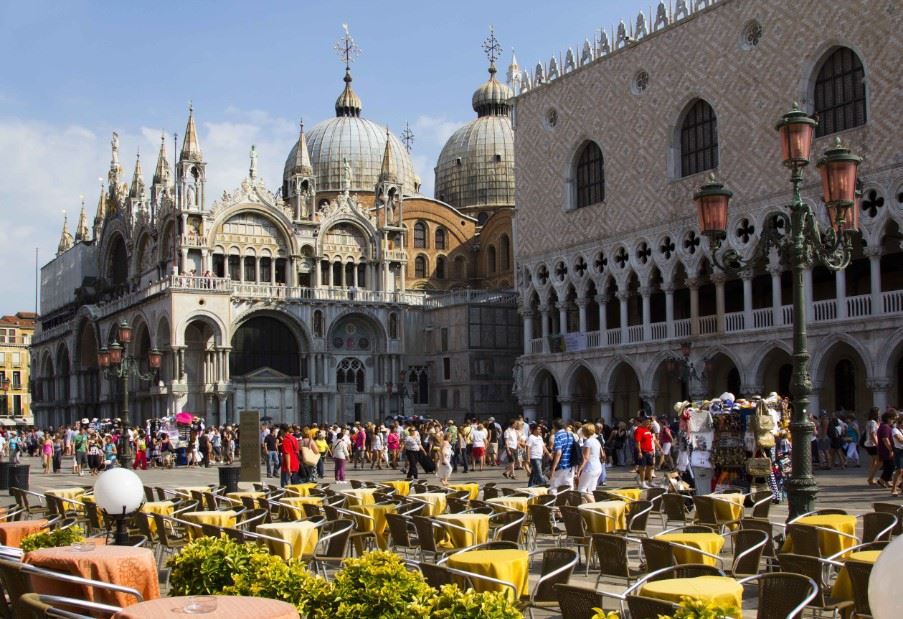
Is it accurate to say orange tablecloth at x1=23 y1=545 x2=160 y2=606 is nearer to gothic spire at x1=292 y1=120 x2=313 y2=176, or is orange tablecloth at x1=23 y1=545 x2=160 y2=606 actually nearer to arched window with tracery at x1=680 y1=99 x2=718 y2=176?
arched window with tracery at x1=680 y1=99 x2=718 y2=176

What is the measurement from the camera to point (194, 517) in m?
11.3

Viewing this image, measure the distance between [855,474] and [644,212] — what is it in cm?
1515

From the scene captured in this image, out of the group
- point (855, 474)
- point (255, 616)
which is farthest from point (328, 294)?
point (255, 616)

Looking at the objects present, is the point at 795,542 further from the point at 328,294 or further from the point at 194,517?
the point at 328,294

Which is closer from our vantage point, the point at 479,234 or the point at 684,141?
the point at 684,141

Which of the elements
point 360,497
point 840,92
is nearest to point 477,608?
point 360,497

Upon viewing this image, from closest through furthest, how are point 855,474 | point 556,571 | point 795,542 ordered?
1. point 556,571
2. point 795,542
3. point 855,474

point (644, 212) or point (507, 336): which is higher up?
point (644, 212)

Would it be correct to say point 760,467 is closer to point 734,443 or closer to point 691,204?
point 734,443

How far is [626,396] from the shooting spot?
39906mm

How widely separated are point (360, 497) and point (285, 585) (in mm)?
7191

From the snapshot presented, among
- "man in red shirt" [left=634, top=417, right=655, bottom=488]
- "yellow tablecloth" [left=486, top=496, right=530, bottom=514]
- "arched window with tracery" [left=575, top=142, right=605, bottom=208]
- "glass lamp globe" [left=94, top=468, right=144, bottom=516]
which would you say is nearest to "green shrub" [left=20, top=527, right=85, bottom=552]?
"glass lamp globe" [left=94, top=468, right=144, bottom=516]

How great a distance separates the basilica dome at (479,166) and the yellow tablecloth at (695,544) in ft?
167

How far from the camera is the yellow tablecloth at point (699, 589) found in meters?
6.59
